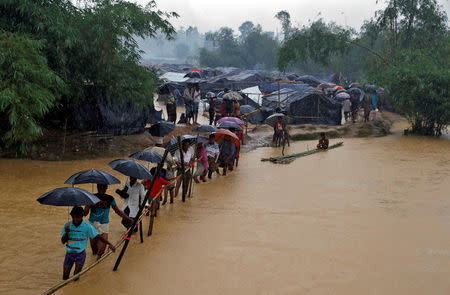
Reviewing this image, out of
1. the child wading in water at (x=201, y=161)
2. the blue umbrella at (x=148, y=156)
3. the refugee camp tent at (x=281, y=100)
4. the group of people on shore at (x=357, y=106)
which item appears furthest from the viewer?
the refugee camp tent at (x=281, y=100)

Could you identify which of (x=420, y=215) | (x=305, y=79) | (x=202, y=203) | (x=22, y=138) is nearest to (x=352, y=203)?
(x=420, y=215)

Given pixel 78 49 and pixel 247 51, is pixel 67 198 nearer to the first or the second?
pixel 78 49

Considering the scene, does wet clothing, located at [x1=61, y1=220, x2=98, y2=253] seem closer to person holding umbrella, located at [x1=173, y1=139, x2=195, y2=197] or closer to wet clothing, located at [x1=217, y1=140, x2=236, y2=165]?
person holding umbrella, located at [x1=173, y1=139, x2=195, y2=197]

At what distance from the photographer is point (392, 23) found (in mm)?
23969

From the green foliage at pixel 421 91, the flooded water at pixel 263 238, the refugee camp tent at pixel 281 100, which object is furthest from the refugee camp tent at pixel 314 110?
the flooded water at pixel 263 238

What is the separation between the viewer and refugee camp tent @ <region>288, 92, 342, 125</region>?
2119cm

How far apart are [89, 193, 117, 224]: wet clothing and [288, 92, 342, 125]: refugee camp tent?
53.5 ft

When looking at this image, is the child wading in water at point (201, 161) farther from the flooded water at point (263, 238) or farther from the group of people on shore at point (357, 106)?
the group of people on shore at point (357, 106)

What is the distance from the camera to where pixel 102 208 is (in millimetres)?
5637

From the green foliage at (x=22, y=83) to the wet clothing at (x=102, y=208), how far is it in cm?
499

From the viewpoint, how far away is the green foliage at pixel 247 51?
6291 cm

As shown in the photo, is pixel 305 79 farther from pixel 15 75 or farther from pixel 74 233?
pixel 74 233

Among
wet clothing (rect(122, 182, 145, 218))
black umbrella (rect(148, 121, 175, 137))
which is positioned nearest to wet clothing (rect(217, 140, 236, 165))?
black umbrella (rect(148, 121, 175, 137))

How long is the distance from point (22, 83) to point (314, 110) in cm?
1457
